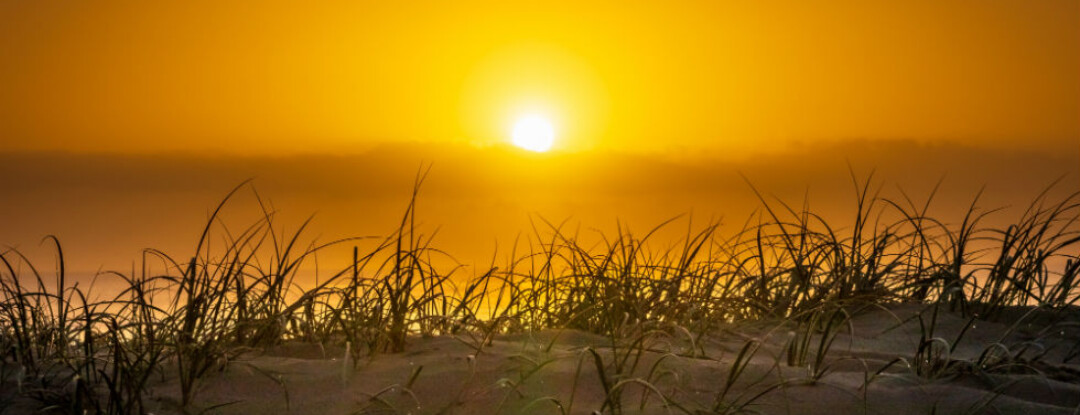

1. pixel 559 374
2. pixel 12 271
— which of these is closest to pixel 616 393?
pixel 559 374

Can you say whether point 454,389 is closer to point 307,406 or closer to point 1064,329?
point 307,406

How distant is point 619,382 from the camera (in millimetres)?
2904

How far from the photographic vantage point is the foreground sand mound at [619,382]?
311 centimetres

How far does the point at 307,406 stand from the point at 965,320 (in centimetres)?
307

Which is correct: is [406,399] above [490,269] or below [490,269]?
below

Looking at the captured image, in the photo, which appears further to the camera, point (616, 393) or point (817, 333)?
point (817, 333)

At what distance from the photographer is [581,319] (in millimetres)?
4398

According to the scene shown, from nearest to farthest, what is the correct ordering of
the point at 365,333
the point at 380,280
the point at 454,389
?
the point at 454,389
the point at 365,333
the point at 380,280

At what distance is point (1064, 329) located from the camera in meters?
4.60

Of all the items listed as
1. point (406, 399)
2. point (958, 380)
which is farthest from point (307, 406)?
point (958, 380)

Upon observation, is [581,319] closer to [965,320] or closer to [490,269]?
[490,269]

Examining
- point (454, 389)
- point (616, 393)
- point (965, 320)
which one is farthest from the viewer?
point (965, 320)

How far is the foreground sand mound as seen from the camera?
3113mm

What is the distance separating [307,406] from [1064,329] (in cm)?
326
